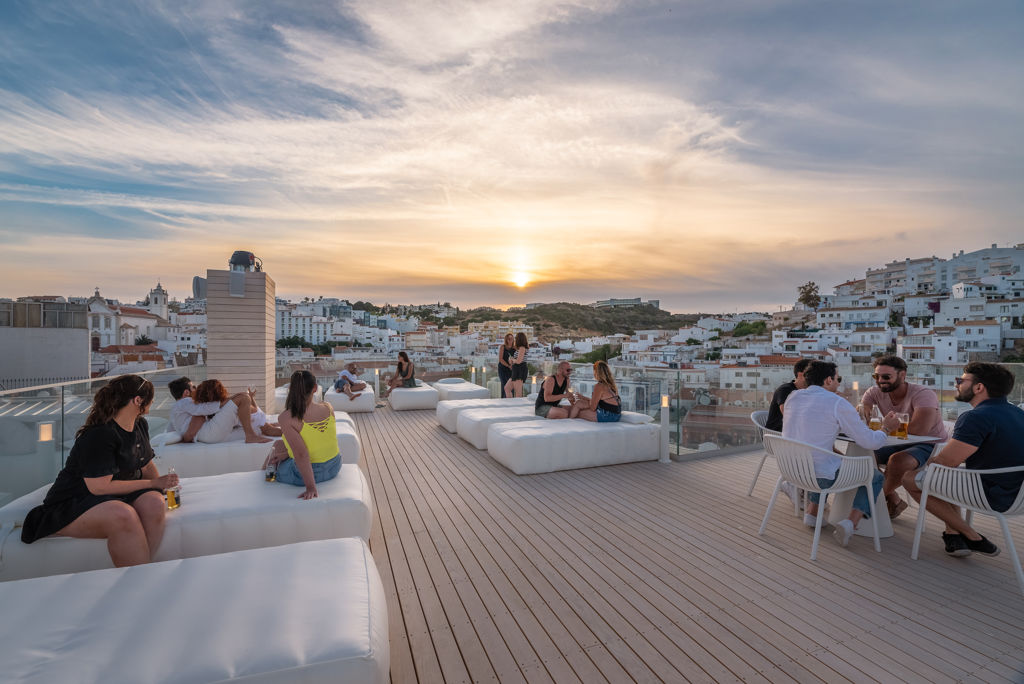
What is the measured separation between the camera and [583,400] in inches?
229

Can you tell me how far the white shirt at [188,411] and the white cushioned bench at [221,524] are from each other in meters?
1.38

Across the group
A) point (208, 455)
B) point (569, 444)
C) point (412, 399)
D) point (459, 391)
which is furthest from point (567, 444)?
point (412, 399)

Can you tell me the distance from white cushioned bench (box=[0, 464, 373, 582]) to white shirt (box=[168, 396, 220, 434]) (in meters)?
1.38

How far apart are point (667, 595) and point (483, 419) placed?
3.69m

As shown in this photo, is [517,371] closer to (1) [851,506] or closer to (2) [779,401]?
(2) [779,401]

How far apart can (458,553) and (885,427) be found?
3406 millimetres

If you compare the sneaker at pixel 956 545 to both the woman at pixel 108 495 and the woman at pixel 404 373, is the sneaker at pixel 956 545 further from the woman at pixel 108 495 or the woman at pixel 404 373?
the woman at pixel 404 373

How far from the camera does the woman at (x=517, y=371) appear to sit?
333 inches

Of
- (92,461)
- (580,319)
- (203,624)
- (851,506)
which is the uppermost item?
(580,319)

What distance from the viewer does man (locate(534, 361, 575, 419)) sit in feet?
19.2

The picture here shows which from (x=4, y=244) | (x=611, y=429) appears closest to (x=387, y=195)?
(x=611, y=429)

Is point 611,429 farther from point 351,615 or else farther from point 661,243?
point 661,243

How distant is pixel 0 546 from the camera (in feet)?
7.63

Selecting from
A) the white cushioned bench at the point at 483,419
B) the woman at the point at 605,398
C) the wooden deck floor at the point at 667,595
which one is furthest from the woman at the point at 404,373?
the wooden deck floor at the point at 667,595
